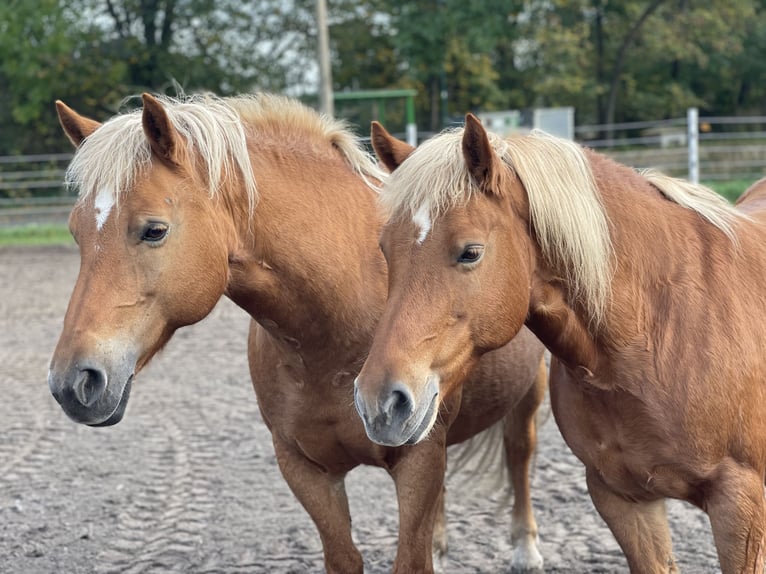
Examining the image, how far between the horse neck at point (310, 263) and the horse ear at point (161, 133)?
319 mm

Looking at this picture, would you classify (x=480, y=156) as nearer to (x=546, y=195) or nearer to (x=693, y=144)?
(x=546, y=195)

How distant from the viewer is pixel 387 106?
18.6m

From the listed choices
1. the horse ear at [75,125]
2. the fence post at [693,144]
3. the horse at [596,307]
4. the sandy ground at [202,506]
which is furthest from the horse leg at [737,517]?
the fence post at [693,144]

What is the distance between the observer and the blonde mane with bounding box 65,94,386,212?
2.61 m

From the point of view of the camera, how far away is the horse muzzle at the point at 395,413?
2.27 metres

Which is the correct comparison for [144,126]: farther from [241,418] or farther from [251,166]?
[241,418]

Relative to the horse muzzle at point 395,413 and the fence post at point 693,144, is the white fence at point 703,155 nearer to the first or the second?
the fence post at point 693,144

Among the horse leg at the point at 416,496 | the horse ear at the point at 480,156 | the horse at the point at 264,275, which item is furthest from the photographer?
the horse leg at the point at 416,496

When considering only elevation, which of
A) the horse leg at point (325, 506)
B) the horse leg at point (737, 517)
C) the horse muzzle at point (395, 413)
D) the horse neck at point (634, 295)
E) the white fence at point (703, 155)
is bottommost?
the white fence at point (703, 155)

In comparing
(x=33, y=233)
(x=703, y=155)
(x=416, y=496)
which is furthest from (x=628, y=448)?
(x=703, y=155)

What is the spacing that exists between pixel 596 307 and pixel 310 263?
911 millimetres

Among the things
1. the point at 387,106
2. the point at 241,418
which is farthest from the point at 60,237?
the point at 241,418

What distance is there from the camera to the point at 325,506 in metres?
3.20

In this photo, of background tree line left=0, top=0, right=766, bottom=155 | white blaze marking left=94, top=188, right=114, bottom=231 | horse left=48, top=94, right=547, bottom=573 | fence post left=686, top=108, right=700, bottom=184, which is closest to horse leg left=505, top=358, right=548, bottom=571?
horse left=48, top=94, right=547, bottom=573
